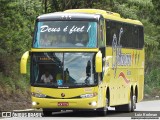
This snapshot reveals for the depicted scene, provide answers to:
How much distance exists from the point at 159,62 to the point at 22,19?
31648 millimetres

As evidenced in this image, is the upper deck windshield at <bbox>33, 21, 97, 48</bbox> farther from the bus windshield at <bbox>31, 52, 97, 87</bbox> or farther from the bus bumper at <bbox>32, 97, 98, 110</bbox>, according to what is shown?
the bus bumper at <bbox>32, 97, 98, 110</bbox>

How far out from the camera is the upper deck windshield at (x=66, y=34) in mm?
24312

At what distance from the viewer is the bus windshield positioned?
24219 millimetres

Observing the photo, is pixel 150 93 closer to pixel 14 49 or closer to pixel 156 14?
pixel 156 14

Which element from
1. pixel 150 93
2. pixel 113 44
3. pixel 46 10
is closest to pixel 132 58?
pixel 113 44

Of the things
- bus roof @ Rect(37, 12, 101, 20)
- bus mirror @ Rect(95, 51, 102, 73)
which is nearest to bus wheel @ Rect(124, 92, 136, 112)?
bus roof @ Rect(37, 12, 101, 20)

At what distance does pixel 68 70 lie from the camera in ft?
79.7

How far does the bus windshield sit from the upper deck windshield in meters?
0.37

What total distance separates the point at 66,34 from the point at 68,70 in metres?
1.32

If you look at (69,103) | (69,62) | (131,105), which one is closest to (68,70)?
(69,62)

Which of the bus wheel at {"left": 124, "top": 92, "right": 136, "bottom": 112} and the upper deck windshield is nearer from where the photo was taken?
the upper deck windshield

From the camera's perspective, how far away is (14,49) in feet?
111

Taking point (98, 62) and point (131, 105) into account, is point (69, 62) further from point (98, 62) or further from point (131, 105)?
point (131, 105)

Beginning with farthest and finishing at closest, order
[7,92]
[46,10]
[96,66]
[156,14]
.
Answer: [156,14] < [46,10] < [7,92] < [96,66]
